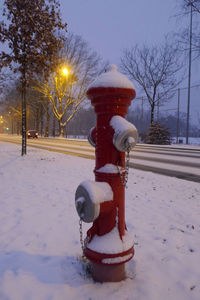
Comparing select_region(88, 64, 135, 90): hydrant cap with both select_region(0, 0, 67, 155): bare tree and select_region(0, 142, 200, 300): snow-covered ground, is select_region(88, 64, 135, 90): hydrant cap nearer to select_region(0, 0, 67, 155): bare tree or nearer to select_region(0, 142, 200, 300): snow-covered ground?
select_region(0, 142, 200, 300): snow-covered ground

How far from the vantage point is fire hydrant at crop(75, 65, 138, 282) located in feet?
5.48

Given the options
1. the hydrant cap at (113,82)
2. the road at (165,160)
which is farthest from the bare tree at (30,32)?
the hydrant cap at (113,82)

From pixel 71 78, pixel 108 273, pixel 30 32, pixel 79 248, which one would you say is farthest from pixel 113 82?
pixel 71 78

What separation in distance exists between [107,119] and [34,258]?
1521mm

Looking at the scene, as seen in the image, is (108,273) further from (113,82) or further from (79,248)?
(113,82)

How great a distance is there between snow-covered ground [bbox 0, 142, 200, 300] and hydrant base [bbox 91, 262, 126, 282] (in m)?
0.05

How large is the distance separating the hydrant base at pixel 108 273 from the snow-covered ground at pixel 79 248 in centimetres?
5

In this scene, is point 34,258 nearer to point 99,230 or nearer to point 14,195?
point 99,230

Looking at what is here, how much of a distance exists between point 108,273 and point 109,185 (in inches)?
27.5

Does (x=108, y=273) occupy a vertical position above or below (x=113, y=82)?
below

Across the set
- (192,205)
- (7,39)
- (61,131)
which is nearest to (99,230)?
(192,205)

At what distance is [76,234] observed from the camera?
2676 millimetres

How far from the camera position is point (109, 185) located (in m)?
1.77

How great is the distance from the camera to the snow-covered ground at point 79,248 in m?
1.74
